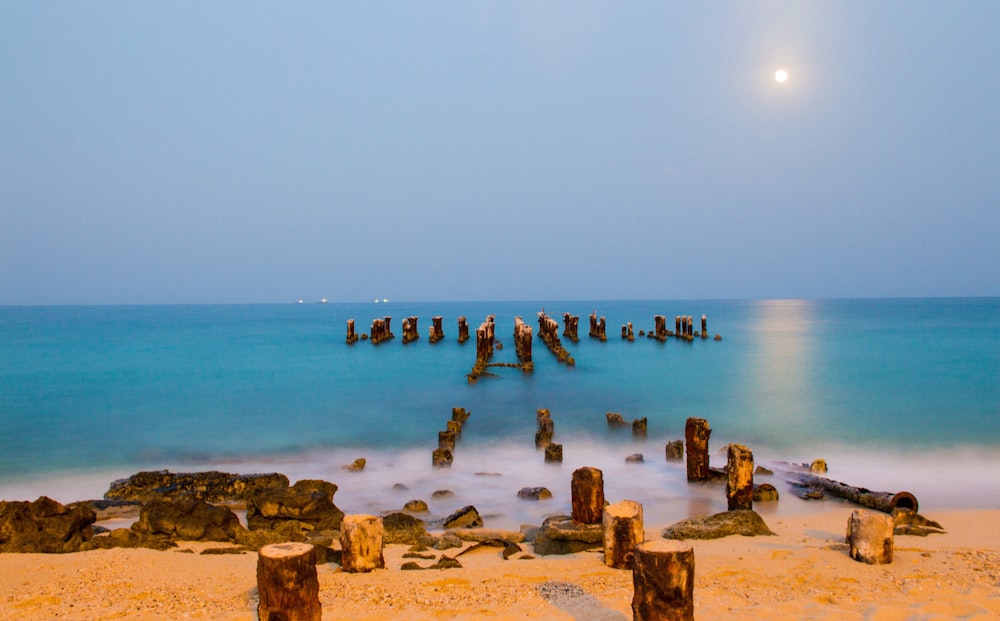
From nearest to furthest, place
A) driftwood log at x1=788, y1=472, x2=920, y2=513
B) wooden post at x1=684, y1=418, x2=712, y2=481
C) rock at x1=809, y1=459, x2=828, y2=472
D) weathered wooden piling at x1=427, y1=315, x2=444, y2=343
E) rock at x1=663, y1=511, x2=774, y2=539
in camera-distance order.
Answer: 1. rock at x1=663, y1=511, x2=774, y2=539
2. driftwood log at x1=788, y1=472, x2=920, y2=513
3. wooden post at x1=684, y1=418, x2=712, y2=481
4. rock at x1=809, y1=459, x2=828, y2=472
5. weathered wooden piling at x1=427, y1=315, x2=444, y2=343

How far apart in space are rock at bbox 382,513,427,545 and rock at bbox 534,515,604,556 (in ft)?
4.67

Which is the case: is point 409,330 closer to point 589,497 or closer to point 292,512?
point 292,512

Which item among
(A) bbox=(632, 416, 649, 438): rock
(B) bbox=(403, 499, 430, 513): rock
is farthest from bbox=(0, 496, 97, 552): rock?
(A) bbox=(632, 416, 649, 438): rock

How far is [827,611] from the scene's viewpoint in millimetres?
4738

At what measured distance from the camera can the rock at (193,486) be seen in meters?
9.89

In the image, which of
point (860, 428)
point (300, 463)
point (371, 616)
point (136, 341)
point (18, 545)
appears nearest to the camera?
A: point (371, 616)

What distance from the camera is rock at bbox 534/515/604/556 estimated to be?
682 cm

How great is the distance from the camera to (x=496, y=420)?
17047 mm


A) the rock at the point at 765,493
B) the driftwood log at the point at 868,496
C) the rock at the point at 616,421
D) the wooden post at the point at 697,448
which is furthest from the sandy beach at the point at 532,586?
the rock at the point at 616,421

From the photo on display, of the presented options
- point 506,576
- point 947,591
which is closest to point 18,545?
point 506,576

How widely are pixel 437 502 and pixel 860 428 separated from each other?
11660 millimetres

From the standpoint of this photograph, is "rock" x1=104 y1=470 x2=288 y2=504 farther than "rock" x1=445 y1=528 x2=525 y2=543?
Yes

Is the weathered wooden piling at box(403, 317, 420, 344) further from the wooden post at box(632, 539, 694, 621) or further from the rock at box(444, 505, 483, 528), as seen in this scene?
the wooden post at box(632, 539, 694, 621)

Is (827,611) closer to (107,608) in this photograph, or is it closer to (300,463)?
(107,608)
